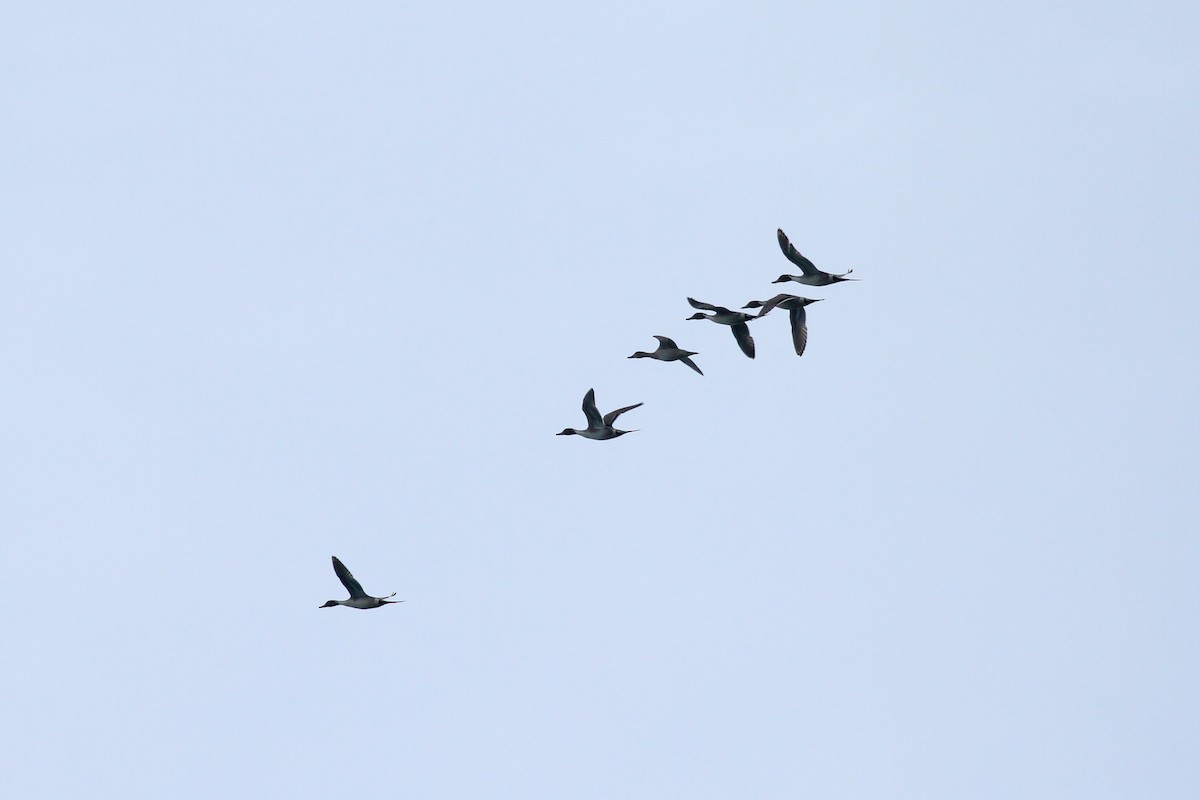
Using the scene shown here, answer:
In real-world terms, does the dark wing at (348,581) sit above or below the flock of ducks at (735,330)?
below

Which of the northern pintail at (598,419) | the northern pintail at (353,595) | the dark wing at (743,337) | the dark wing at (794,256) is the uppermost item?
the dark wing at (794,256)

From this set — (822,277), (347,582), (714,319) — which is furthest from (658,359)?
(347,582)

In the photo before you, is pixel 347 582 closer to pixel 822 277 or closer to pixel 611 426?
pixel 611 426

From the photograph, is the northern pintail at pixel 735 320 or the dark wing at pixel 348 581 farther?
the northern pintail at pixel 735 320

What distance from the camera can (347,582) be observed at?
48.6 metres

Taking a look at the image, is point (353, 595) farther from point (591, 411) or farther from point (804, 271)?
point (804, 271)

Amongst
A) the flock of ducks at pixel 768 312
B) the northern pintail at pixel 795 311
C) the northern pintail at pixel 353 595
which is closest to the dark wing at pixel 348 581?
the northern pintail at pixel 353 595

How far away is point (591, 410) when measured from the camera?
4856 cm

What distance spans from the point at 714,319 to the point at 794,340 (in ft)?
8.03

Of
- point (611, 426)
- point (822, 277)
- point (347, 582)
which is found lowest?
point (347, 582)

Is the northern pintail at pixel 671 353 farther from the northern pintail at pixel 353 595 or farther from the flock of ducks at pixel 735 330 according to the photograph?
the northern pintail at pixel 353 595

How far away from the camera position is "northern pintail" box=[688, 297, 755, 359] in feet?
167

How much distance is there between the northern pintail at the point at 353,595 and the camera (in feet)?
159

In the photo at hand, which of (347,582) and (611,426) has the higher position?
(611,426)
